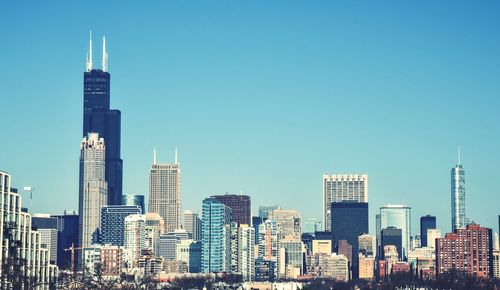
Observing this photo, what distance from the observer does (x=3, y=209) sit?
9762 centimetres

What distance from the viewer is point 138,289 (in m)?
145

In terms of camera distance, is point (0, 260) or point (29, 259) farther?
point (29, 259)

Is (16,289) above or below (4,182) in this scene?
below

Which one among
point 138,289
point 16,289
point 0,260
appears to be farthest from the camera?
point 138,289

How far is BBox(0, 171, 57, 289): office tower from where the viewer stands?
9731 centimetres

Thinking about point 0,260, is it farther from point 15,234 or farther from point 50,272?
point 50,272

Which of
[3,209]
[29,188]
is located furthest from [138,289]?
[3,209]

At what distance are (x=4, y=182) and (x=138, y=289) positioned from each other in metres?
49.6

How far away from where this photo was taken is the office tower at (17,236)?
9731 cm

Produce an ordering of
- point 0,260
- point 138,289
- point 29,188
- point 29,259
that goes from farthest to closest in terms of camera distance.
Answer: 1. point 138,289
2. point 29,188
3. point 29,259
4. point 0,260

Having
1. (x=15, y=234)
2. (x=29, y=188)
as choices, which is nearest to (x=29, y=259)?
(x=15, y=234)

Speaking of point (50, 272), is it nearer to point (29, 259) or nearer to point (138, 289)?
point (29, 259)

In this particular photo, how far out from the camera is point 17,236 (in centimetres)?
10156

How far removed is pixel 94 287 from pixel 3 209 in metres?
19.8
